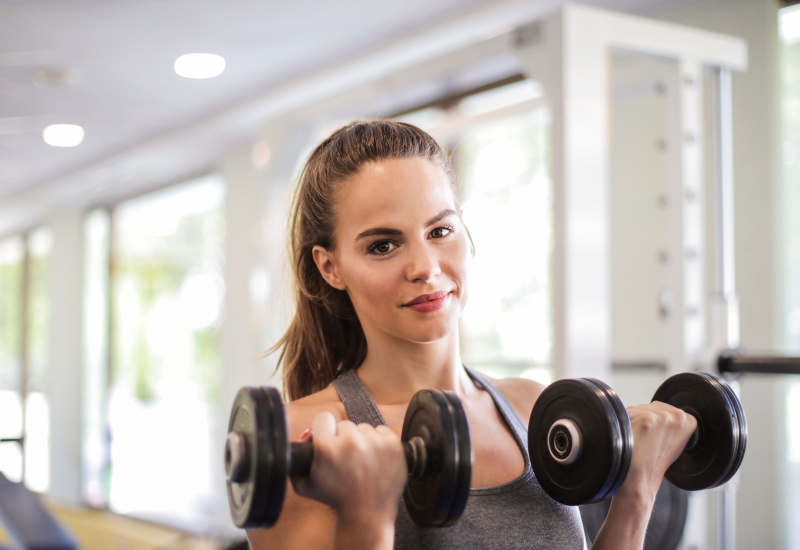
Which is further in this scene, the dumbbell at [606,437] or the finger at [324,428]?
the dumbbell at [606,437]

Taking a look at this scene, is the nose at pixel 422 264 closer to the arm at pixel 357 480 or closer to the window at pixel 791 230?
the arm at pixel 357 480

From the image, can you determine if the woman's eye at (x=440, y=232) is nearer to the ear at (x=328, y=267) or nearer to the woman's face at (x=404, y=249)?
the woman's face at (x=404, y=249)

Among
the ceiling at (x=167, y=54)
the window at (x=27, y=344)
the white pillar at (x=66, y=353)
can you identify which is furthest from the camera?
the window at (x=27, y=344)

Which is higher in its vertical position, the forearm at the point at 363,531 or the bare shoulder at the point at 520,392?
the bare shoulder at the point at 520,392

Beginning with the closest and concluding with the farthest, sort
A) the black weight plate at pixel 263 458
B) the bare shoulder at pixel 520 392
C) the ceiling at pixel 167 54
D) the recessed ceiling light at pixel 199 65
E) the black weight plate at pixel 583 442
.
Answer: the black weight plate at pixel 263 458
the black weight plate at pixel 583 442
the bare shoulder at pixel 520 392
the ceiling at pixel 167 54
the recessed ceiling light at pixel 199 65

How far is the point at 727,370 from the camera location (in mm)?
2074

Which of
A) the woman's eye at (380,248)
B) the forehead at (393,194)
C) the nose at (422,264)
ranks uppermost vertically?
the forehead at (393,194)

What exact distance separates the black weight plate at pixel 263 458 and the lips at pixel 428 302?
26 cm

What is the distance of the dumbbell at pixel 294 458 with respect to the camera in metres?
0.86

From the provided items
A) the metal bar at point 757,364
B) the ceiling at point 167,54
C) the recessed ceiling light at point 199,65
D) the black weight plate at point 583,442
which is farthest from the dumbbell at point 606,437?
the recessed ceiling light at point 199,65

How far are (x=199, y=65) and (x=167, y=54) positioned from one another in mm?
201

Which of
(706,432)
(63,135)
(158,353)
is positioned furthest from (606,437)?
(158,353)

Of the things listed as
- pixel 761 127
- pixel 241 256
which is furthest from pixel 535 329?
pixel 241 256

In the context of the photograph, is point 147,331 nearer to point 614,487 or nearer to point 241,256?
point 241,256
